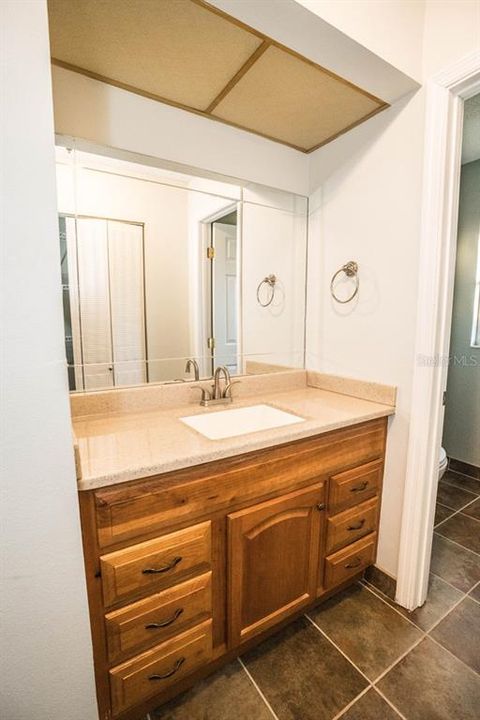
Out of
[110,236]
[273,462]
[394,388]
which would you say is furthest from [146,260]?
[394,388]

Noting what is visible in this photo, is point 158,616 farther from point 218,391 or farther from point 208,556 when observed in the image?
point 218,391

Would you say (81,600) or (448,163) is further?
(448,163)

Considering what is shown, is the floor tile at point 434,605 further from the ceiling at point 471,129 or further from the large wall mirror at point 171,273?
the ceiling at point 471,129

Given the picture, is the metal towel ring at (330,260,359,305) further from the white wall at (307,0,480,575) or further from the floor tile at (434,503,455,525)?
the floor tile at (434,503,455,525)

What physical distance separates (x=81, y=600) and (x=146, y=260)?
1.25 meters

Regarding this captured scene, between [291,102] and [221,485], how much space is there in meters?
1.56

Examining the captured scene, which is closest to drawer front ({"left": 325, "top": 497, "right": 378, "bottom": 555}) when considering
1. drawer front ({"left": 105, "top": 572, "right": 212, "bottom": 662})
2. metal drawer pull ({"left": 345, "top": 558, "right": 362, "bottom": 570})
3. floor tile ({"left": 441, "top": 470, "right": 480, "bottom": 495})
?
metal drawer pull ({"left": 345, "top": 558, "right": 362, "bottom": 570})

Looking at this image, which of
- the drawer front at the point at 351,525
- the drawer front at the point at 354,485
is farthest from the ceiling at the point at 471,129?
the drawer front at the point at 351,525

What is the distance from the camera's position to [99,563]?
2.77 ft

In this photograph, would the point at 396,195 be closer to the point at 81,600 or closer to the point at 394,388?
the point at 394,388

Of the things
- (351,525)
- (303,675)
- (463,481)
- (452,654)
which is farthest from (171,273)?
(463,481)

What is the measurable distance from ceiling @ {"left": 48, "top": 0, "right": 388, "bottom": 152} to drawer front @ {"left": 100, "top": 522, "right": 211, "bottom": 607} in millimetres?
1552

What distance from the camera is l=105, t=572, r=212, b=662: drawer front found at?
0.89m

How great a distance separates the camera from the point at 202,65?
1142 millimetres
